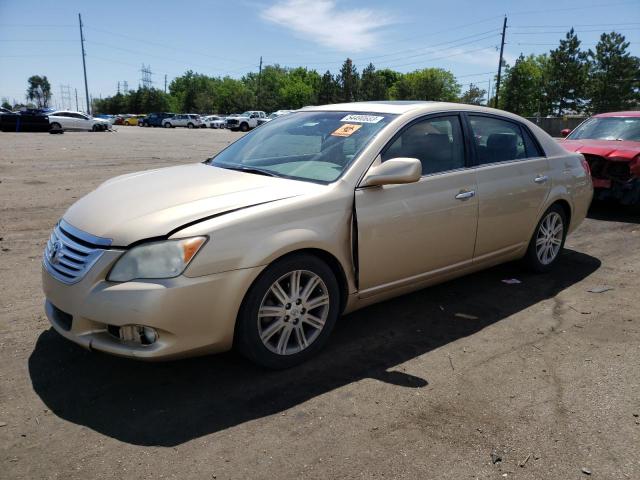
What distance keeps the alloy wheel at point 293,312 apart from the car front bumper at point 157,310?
0.81 feet

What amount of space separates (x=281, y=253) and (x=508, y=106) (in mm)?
81004

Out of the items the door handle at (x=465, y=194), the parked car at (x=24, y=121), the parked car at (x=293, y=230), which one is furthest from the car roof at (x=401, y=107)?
the parked car at (x=24, y=121)

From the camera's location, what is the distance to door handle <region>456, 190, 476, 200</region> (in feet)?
14.0

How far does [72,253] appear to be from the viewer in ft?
10.4

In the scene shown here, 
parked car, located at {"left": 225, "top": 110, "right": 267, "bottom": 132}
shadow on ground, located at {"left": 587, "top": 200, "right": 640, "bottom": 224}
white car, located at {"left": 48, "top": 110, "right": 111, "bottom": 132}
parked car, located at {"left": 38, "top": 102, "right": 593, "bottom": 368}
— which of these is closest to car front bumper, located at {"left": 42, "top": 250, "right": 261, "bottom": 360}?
parked car, located at {"left": 38, "top": 102, "right": 593, "bottom": 368}

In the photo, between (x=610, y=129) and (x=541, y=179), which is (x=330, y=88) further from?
(x=541, y=179)

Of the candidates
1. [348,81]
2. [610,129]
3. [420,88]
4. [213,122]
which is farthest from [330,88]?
[610,129]

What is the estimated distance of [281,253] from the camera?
3.22 metres

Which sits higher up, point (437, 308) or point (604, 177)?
point (604, 177)

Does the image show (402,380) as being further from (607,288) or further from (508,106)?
(508,106)

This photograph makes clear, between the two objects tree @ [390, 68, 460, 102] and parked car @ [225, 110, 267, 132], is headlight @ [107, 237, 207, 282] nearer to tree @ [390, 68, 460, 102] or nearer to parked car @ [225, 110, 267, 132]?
parked car @ [225, 110, 267, 132]

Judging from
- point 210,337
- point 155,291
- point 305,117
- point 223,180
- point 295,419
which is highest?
point 305,117

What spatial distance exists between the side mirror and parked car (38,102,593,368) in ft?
0.03

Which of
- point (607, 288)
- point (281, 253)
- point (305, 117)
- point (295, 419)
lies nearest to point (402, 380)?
point (295, 419)
